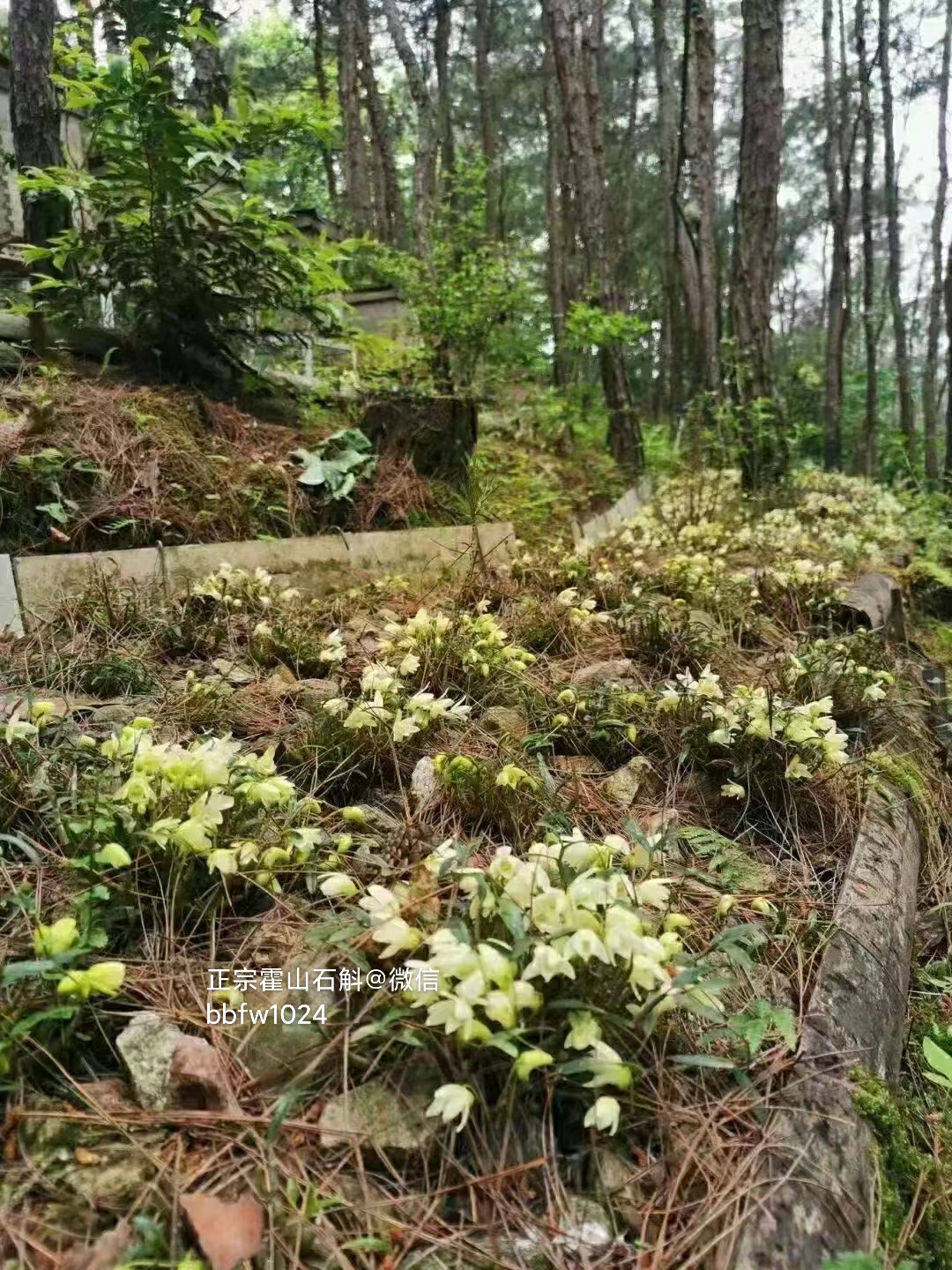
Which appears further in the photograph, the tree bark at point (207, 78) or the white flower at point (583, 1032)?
the tree bark at point (207, 78)

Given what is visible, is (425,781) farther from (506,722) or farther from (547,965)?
(547,965)

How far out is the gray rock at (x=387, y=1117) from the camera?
1.32 meters

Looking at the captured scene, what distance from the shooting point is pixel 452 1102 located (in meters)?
1.25

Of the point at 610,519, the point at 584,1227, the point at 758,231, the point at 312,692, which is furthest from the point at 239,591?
the point at 758,231

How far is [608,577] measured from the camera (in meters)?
3.96

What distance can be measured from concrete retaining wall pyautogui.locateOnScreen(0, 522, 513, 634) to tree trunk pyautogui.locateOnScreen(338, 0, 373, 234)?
1247cm

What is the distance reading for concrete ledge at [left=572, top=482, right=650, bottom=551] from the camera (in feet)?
19.2

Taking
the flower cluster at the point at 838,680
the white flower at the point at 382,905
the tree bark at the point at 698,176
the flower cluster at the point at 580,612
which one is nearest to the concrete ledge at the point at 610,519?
the flower cluster at the point at 580,612

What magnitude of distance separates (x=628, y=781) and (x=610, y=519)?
5170 millimetres

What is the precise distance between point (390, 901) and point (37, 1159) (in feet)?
2.17

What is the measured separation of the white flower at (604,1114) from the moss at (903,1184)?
0.53 m

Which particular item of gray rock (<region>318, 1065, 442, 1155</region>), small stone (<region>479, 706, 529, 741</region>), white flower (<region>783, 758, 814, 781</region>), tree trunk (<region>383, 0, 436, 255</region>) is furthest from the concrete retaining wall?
tree trunk (<region>383, 0, 436, 255</region>)

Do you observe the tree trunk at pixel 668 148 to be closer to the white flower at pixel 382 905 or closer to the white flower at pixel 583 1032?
the white flower at pixel 382 905

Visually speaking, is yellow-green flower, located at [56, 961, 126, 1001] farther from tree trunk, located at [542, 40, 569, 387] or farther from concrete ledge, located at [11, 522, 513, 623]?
tree trunk, located at [542, 40, 569, 387]
